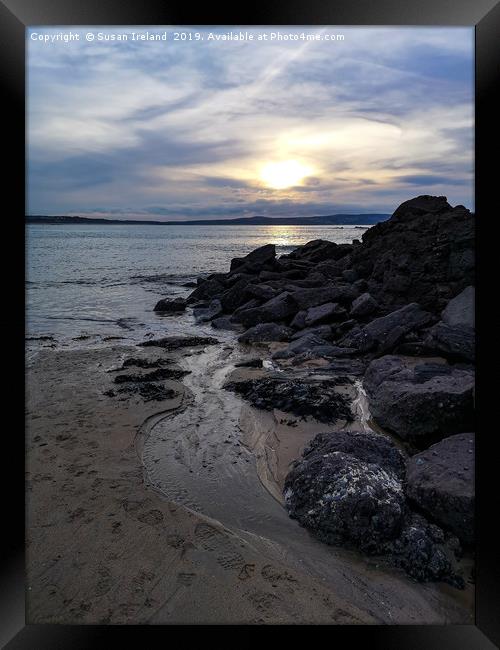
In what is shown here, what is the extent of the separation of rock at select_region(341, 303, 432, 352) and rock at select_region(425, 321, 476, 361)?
1.52m

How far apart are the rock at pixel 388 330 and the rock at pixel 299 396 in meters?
1.83

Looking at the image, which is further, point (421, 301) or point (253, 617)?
point (421, 301)

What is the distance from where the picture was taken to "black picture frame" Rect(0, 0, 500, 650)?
3.08m

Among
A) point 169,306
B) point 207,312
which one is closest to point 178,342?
point 207,312

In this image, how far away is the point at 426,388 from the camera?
5168 mm

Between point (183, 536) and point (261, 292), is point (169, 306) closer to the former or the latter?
point (261, 292)

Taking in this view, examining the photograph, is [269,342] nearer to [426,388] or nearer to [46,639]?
[426,388]

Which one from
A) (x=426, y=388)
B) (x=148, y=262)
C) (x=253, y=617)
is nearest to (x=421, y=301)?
(x=426, y=388)

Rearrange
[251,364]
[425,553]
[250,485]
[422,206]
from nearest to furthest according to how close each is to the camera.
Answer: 1. [425,553]
2. [250,485]
3. [251,364]
4. [422,206]

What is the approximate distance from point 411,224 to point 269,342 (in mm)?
5613

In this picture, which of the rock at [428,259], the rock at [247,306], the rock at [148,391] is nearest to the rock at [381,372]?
the rock at [148,391]

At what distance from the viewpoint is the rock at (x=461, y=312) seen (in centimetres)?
781

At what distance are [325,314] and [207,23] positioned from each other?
28.0 feet

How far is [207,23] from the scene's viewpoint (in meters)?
3.26
